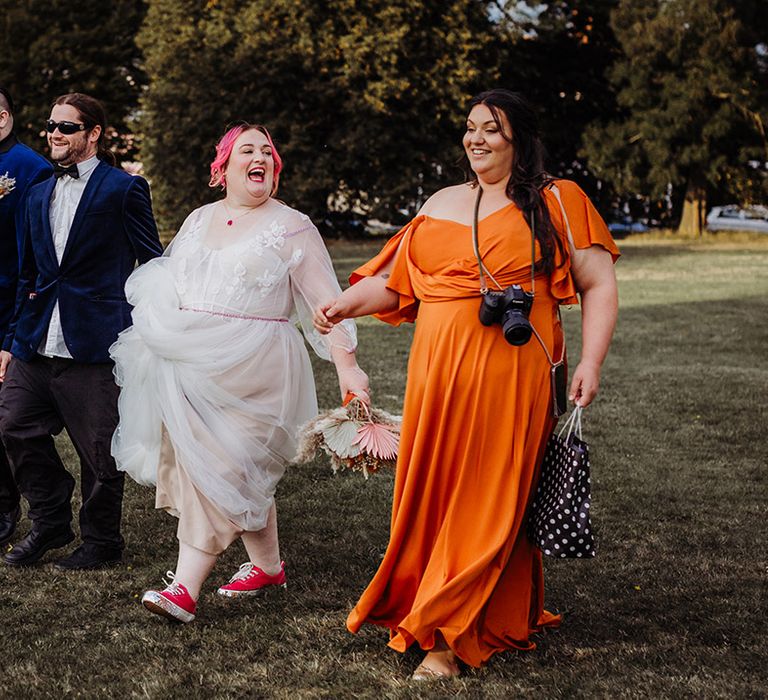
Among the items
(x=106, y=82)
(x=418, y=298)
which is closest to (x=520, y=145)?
(x=418, y=298)

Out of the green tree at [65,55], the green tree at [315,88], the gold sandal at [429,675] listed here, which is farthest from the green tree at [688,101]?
the gold sandal at [429,675]

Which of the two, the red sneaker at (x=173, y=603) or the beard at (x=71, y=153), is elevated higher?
the beard at (x=71, y=153)

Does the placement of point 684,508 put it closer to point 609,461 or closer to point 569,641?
point 609,461

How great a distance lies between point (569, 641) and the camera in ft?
16.0

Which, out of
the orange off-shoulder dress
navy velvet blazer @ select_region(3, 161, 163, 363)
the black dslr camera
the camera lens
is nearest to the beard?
navy velvet blazer @ select_region(3, 161, 163, 363)

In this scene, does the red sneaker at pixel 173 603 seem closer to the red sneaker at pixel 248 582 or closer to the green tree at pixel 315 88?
the red sneaker at pixel 248 582

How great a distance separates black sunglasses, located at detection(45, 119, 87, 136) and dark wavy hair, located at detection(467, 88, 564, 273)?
7.31 feet

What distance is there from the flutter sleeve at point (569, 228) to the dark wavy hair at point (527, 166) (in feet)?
0.12

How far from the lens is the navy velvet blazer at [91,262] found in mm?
5730

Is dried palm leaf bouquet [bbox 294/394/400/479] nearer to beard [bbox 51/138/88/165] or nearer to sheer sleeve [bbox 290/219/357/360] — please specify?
sheer sleeve [bbox 290/219/357/360]

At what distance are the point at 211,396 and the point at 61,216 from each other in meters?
1.40

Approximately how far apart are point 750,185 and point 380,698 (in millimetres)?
40191

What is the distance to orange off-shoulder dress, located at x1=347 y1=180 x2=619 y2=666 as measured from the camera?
4410 mm

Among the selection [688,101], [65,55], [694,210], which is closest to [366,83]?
[65,55]
